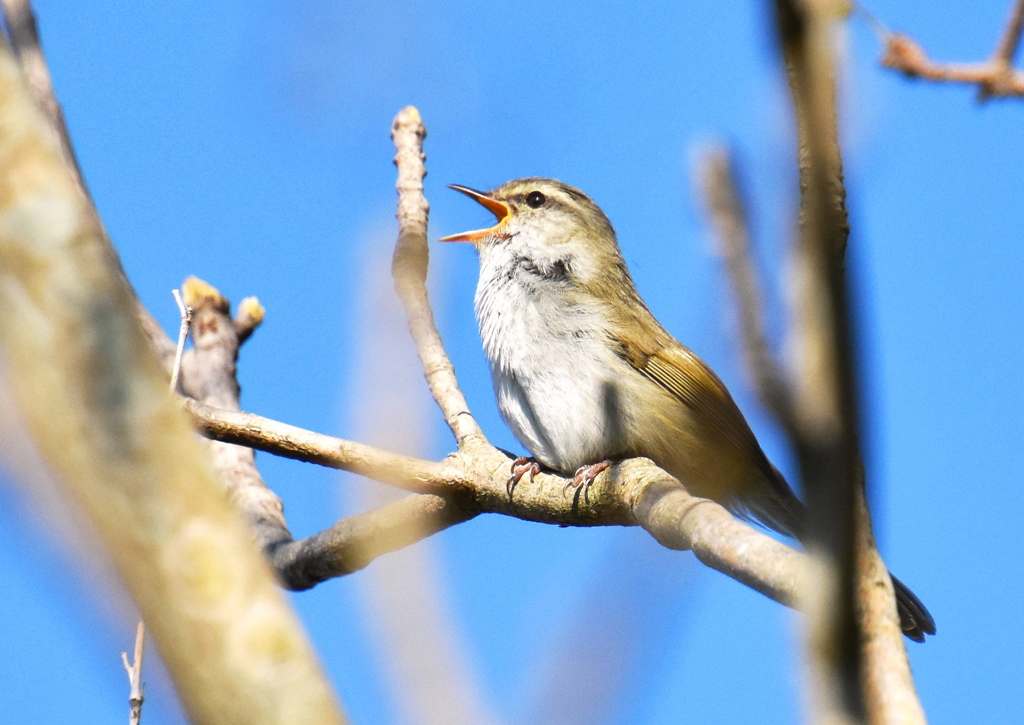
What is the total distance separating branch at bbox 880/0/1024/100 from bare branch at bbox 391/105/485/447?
9.63 feet

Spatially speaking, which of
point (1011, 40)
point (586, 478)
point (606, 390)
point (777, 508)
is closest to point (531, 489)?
point (586, 478)

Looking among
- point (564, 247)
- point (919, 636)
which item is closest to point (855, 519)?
point (919, 636)

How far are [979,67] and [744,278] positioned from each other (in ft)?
3.81

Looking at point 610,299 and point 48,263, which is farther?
point 610,299

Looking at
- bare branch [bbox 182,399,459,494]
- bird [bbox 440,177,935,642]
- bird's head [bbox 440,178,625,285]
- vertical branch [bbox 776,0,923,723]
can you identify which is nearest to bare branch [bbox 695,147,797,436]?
vertical branch [bbox 776,0,923,723]

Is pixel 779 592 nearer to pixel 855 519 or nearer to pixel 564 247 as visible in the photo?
pixel 855 519

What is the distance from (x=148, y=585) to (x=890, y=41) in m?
2.10

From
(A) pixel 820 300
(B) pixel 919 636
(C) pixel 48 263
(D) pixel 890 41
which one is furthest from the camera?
(B) pixel 919 636

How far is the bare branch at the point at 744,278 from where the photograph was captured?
1.40 m

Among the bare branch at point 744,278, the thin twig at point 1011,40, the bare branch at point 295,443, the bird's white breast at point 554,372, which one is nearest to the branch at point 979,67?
the thin twig at point 1011,40

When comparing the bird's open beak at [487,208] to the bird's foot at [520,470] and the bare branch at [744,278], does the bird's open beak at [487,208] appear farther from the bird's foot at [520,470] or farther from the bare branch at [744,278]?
the bare branch at [744,278]

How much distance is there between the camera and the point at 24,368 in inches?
63.6

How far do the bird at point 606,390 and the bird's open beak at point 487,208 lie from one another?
0.33m

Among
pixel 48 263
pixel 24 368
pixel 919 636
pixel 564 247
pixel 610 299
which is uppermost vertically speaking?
pixel 564 247
